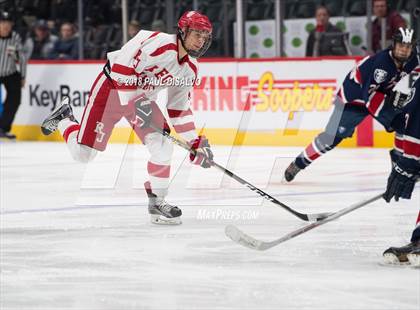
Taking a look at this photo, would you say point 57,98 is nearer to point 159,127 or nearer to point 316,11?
point 316,11

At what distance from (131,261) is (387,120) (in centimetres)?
238

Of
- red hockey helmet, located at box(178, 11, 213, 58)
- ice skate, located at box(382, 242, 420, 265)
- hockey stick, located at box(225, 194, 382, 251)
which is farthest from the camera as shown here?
red hockey helmet, located at box(178, 11, 213, 58)

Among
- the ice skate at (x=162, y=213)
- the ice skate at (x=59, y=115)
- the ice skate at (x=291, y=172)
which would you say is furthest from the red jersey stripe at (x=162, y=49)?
the ice skate at (x=291, y=172)

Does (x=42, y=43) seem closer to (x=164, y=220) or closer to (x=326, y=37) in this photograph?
(x=326, y=37)

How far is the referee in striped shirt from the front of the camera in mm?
11984

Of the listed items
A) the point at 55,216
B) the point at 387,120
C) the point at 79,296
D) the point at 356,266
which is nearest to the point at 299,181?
the point at 387,120

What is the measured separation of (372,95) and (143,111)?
5.63ft

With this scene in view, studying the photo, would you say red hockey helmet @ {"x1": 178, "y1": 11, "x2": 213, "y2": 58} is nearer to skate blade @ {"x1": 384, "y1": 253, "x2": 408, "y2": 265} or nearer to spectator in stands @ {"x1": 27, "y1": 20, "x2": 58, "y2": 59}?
skate blade @ {"x1": 384, "y1": 253, "x2": 408, "y2": 265}

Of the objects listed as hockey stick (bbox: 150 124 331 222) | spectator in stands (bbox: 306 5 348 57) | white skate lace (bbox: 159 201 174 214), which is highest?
hockey stick (bbox: 150 124 331 222)

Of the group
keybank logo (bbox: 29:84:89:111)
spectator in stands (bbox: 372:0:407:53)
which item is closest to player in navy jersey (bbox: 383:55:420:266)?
spectator in stands (bbox: 372:0:407:53)

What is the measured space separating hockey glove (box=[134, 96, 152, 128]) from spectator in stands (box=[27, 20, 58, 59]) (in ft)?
23.0

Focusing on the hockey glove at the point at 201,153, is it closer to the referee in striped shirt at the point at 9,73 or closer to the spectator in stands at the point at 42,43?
the referee in striped shirt at the point at 9,73

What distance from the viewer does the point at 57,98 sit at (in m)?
12.0

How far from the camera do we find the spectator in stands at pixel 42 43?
12.7 metres
